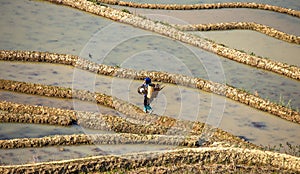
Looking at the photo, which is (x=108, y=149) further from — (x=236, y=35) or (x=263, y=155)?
(x=236, y=35)

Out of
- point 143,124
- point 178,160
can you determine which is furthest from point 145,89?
point 178,160

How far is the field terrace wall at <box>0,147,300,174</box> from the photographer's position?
24.6ft

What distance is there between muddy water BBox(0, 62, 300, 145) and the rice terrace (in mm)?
21

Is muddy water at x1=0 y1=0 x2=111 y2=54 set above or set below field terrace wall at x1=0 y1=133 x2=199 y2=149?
above

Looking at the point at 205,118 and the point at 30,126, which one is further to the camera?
the point at 205,118

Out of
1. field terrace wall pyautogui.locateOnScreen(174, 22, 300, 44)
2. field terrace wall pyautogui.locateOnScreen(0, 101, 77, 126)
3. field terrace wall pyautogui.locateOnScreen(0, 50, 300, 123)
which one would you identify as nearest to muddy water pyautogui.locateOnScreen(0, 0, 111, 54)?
field terrace wall pyautogui.locateOnScreen(0, 50, 300, 123)

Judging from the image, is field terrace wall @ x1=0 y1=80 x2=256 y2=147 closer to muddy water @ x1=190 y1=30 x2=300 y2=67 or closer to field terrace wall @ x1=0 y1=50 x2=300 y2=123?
field terrace wall @ x1=0 y1=50 x2=300 y2=123

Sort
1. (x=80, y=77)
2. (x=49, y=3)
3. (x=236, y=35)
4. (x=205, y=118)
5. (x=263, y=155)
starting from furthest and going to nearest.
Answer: (x=49, y=3)
(x=236, y=35)
(x=80, y=77)
(x=205, y=118)
(x=263, y=155)

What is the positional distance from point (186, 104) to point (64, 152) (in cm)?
275

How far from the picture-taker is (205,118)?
954 centimetres

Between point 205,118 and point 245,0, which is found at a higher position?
point 245,0

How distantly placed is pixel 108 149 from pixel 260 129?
2.73 m

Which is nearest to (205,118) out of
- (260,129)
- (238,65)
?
(260,129)

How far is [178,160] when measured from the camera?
7.94 meters
